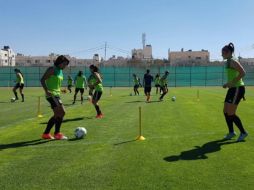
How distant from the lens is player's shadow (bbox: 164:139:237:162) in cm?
777

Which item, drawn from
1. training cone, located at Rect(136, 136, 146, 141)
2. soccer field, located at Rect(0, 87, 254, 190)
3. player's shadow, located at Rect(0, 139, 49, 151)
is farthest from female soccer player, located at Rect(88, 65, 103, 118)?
player's shadow, located at Rect(0, 139, 49, 151)

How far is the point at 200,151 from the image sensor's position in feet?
27.5

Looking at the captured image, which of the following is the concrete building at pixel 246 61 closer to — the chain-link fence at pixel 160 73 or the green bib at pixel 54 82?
the chain-link fence at pixel 160 73

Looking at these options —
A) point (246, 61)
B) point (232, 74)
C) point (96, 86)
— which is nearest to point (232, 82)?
point (232, 74)

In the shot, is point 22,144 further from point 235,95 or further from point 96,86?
point 96,86

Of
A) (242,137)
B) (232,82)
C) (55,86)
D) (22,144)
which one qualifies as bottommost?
(22,144)

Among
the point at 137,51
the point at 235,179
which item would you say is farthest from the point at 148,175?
the point at 137,51

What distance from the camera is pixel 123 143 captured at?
945 cm

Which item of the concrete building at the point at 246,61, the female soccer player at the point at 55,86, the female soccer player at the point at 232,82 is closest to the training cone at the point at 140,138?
the female soccer player at the point at 55,86

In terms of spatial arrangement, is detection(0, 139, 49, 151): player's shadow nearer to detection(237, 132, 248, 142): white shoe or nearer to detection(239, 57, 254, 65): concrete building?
detection(237, 132, 248, 142): white shoe

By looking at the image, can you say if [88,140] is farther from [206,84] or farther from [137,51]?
[137,51]

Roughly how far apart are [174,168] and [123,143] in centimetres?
261

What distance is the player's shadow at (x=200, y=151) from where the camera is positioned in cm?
777

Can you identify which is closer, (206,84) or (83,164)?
(83,164)
